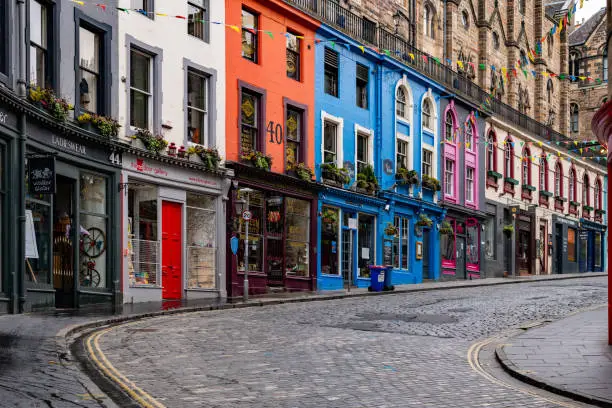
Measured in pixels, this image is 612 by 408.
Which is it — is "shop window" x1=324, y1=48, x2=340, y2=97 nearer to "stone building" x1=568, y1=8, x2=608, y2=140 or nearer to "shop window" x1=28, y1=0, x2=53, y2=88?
"shop window" x1=28, y1=0, x2=53, y2=88

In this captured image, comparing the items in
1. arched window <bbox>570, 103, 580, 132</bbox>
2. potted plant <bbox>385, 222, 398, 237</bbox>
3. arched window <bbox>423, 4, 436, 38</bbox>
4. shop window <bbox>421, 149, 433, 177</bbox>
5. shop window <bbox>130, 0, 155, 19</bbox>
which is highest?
arched window <bbox>423, 4, 436, 38</bbox>

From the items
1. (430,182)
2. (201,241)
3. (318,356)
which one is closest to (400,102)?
(430,182)

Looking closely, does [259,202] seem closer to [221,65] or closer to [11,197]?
[221,65]

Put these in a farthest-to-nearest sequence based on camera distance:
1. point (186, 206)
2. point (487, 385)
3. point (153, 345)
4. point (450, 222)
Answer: point (450, 222) < point (186, 206) < point (153, 345) < point (487, 385)

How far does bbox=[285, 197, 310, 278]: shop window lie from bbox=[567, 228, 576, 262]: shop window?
29977 millimetres

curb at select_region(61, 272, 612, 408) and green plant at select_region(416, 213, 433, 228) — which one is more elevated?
green plant at select_region(416, 213, 433, 228)

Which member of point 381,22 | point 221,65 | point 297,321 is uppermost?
point 381,22

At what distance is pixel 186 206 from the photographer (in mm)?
24203

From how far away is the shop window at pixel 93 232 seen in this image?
2036cm

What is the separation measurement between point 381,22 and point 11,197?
22.6 m

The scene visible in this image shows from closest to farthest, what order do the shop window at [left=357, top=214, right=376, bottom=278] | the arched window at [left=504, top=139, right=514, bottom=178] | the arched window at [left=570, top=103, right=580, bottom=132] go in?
the shop window at [left=357, top=214, right=376, bottom=278] → the arched window at [left=504, top=139, right=514, bottom=178] → the arched window at [left=570, top=103, right=580, bottom=132]

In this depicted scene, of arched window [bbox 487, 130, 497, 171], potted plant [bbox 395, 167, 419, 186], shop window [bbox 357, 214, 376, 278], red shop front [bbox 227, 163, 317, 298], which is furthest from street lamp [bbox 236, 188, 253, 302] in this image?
arched window [bbox 487, 130, 497, 171]

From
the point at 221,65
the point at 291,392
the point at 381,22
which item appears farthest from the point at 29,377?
the point at 381,22

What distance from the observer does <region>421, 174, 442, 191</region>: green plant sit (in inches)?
1470
